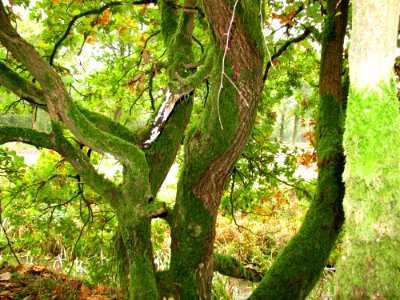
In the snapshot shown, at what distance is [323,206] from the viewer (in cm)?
284

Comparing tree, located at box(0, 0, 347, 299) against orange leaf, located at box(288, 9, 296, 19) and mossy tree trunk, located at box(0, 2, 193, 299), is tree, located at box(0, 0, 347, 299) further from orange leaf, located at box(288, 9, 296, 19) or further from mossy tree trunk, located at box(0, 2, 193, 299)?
orange leaf, located at box(288, 9, 296, 19)

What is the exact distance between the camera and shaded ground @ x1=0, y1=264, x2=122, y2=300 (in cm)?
357

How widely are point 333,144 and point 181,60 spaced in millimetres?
1728

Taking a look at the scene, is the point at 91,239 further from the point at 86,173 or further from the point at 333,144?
the point at 333,144

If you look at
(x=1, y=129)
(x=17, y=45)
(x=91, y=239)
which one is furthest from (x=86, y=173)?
(x=91, y=239)

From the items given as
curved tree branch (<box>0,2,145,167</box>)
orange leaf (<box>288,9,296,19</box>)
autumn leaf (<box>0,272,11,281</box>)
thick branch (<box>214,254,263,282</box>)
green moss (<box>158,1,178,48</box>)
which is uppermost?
orange leaf (<box>288,9,296,19</box>)

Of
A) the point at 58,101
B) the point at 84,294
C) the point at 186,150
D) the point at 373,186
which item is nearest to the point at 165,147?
the point at 186,150

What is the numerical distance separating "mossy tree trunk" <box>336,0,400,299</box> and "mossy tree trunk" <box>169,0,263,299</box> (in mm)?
1071

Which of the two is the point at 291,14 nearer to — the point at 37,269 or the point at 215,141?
the point at 215,141

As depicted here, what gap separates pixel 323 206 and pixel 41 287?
326cm

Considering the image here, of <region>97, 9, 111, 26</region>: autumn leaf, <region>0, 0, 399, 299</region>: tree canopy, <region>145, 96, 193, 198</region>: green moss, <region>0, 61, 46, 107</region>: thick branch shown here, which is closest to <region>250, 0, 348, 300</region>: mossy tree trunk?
<region>0, 0, 399, 299</region>: tree canopy

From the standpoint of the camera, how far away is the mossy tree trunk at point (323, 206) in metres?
2.64

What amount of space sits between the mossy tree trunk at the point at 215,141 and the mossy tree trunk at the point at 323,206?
1.95ft

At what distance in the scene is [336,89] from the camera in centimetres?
333
